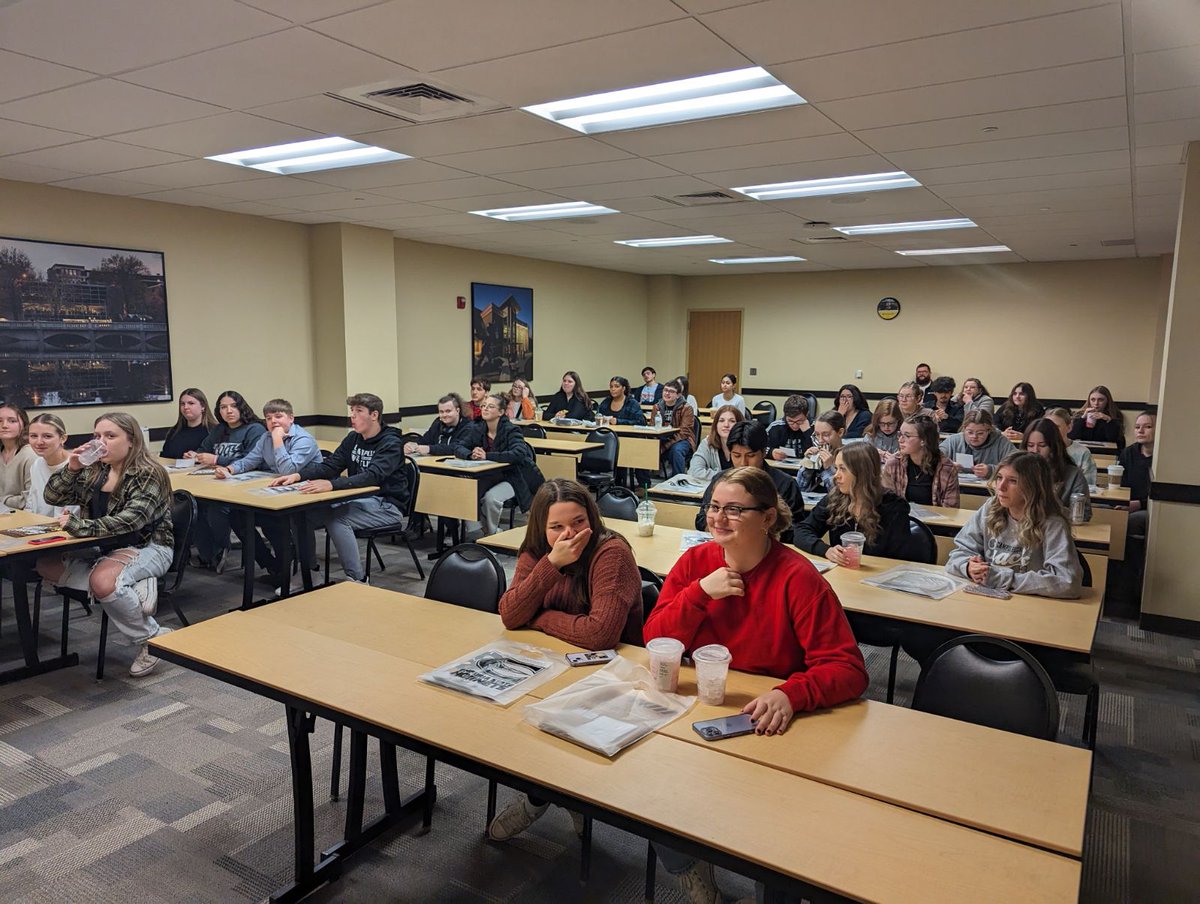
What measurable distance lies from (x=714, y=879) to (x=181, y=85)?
3.96 metres

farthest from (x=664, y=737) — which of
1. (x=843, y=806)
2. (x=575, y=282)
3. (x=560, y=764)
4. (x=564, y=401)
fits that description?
(x=575, y=282)

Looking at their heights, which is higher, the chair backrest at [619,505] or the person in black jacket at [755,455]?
the person in black jacket at [755,455]

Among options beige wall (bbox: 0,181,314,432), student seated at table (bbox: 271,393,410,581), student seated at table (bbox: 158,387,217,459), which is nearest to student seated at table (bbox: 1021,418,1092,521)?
student seated at table (bbox: 271,393,410,581)

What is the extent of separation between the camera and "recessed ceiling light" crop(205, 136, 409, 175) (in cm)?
493

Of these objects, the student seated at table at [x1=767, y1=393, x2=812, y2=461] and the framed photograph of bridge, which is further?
the student seated at table at [x1=767, y1=393, x2=812, y2=461]

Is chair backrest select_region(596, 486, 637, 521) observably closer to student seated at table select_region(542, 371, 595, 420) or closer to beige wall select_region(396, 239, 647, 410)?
student seated at table select_region(542, 371, 595, 420)

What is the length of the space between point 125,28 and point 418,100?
50.1 inches

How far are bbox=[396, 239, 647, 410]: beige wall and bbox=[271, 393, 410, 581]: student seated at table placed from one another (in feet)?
12.3

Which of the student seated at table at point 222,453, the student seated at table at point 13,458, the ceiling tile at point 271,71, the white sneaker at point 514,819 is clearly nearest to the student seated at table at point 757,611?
the white sneaker at point 514,819

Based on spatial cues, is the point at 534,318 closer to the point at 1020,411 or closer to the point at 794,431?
the point at 794,431

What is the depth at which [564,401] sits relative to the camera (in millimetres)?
10133

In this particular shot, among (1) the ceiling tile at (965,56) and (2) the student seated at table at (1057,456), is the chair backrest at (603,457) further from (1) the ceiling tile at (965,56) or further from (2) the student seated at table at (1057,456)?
(1) the ceiling tile at (965,56)

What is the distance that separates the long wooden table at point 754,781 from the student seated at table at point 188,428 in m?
4.57

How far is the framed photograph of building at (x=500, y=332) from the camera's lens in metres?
10.4
